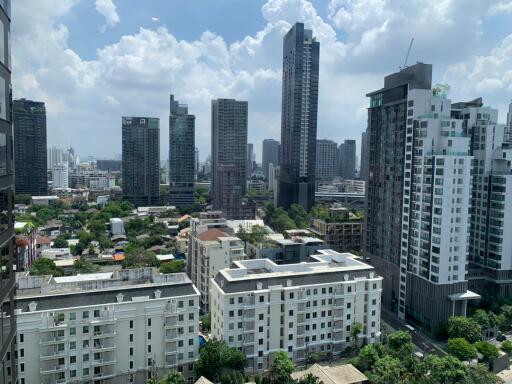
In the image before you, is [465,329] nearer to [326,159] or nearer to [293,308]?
[293,308]

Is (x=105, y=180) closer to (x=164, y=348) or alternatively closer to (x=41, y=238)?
(x=41, y=238)

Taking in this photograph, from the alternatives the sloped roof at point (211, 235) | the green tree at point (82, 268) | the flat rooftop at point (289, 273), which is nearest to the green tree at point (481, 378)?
the flat rooftop at point (289, 273)

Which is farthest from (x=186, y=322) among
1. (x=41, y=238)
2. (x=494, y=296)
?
(x=41, y=238)

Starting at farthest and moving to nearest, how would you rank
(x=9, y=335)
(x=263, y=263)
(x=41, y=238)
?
1. (x=41, y=238)
2. (x=263, y=263)
3. (x=9, y=335)

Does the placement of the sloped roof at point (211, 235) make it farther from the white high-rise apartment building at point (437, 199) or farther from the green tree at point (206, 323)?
the white high-rise apartment building at point (437, 199)

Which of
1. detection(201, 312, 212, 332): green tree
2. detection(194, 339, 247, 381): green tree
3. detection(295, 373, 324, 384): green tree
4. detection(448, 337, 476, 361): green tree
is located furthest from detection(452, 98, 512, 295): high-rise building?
detection(194, 339, 247, 381): green tree

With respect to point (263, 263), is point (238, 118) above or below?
above
